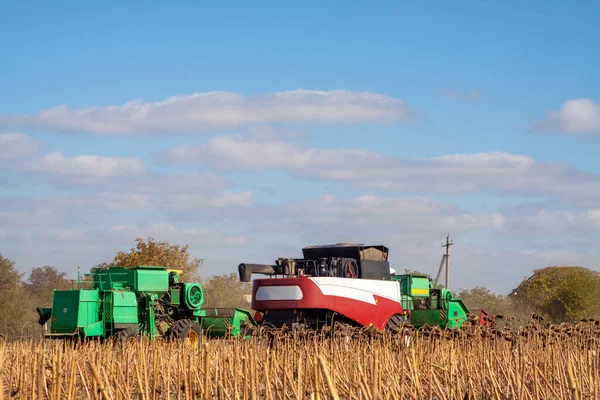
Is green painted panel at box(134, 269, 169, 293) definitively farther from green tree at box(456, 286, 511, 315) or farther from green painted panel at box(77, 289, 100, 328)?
green tree at box(456, 286, 511, 315)

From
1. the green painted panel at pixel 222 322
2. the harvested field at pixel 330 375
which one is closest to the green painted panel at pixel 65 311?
the green painted panel at pixel 222 322

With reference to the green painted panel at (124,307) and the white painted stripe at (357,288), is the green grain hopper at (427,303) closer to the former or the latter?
the white painted stripe at (357,288)

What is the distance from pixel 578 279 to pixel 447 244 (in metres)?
7.33

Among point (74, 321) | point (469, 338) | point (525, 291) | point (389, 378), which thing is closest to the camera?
point (389, 378)

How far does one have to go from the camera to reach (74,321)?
21.2m

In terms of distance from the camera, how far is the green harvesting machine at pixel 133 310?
70.4ft

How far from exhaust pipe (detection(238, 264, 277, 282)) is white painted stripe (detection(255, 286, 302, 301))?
1.44 ft

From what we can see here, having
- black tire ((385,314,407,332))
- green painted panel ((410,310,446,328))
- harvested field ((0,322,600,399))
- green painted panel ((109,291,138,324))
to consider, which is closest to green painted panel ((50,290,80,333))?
green painted panel ((109,291,138,324))

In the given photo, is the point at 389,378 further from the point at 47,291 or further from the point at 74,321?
the point at 47,291

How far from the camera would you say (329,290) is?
63.3 ft

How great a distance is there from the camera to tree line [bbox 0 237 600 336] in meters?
39.4

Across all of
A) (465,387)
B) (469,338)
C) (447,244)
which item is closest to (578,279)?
(447,244)

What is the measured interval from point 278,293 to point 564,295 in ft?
92.0

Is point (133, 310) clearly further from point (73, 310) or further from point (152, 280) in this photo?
point (73, 310)
